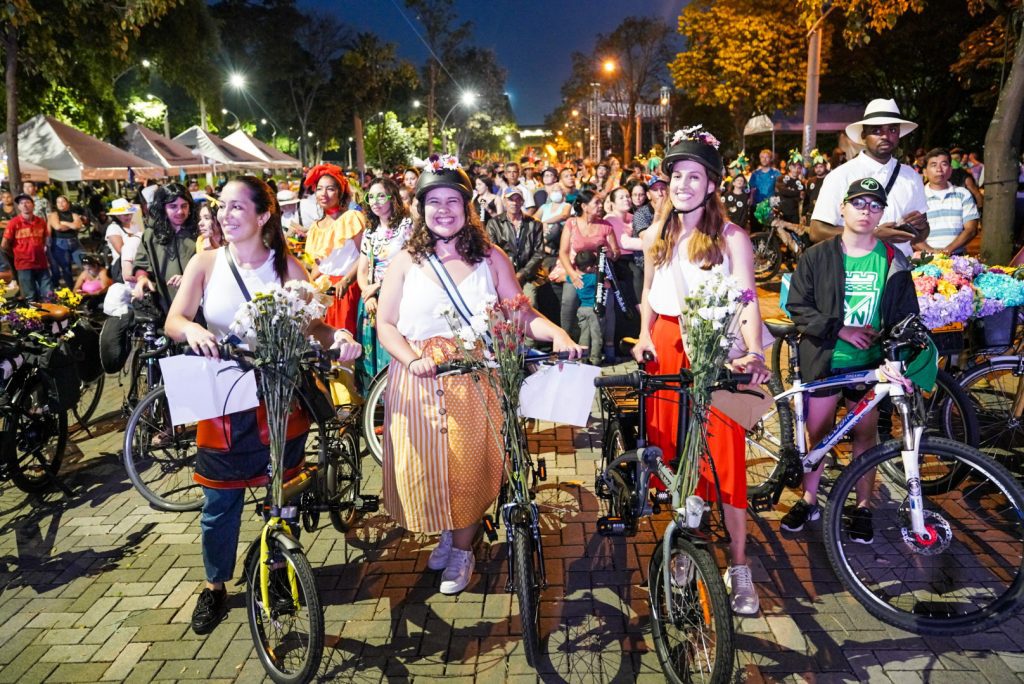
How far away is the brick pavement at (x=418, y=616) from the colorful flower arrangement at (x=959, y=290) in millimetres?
1669

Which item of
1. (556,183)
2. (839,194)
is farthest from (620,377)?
(556,183)

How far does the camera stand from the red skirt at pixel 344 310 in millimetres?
6664

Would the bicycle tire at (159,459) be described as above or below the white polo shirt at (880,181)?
below

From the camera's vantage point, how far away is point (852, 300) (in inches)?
163

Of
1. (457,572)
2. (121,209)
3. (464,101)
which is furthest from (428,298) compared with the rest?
(464,101)

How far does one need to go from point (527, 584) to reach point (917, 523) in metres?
1.88

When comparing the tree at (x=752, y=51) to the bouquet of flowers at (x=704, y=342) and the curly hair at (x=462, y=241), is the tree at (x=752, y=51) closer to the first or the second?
the curly hair at (x=462, y=241)

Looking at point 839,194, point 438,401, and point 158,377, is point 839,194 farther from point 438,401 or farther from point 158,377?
point 158,377

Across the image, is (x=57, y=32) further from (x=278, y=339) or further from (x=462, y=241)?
(x=278, y=339)

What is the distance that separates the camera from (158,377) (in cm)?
588

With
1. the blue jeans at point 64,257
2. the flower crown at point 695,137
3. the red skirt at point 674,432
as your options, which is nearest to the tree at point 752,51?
the blue jeans at point 64,257

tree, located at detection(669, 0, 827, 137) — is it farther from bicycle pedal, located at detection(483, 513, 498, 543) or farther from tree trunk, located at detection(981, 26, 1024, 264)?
bicycle pedal, located at detection(483, 513, 498, 543)

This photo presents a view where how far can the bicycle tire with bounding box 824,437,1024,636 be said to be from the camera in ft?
11.2

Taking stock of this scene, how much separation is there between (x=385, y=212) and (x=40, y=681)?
443 cm
